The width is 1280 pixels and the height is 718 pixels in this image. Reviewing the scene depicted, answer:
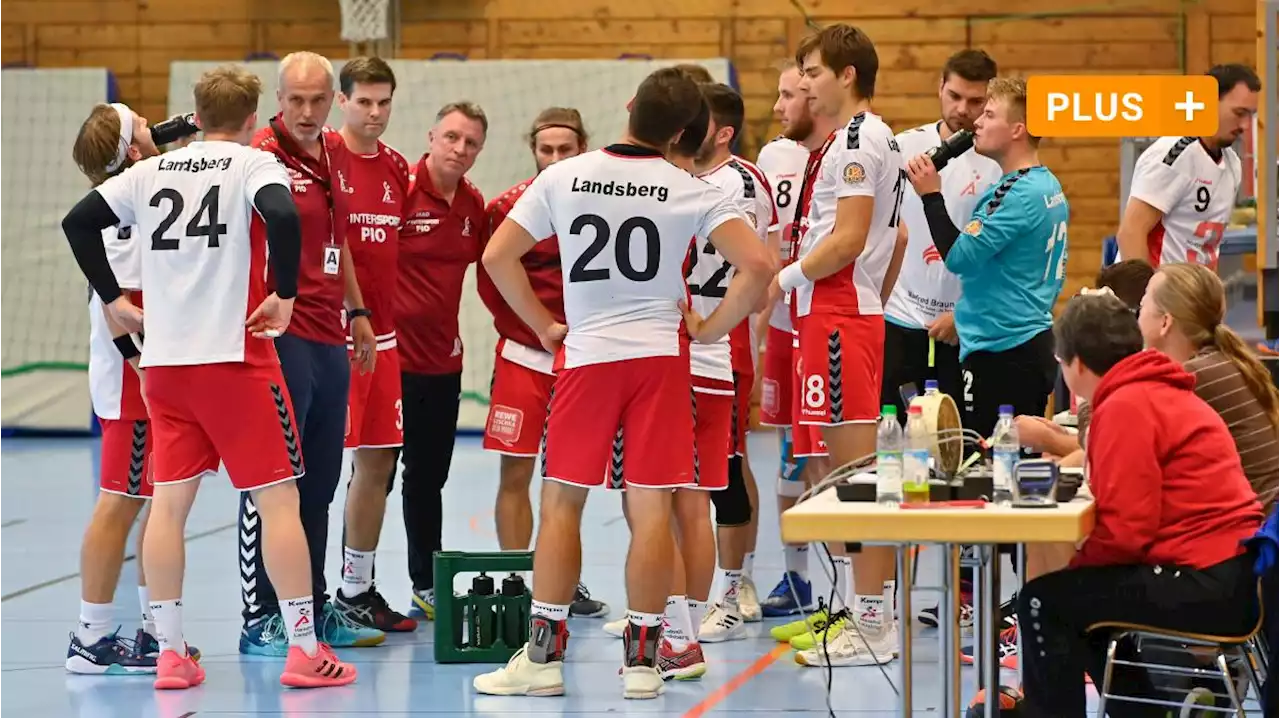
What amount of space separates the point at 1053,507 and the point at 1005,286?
248 cm

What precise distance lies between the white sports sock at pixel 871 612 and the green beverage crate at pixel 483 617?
1071 mm

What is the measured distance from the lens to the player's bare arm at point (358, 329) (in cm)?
550

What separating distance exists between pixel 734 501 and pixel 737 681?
95 cm

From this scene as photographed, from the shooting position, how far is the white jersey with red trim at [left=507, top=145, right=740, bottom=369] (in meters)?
4.54

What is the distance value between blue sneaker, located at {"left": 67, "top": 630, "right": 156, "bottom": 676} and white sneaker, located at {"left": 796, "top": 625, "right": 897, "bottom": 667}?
81.3 inches

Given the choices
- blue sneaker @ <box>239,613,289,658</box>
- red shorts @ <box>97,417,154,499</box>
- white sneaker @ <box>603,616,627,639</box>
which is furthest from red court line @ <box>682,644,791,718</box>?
red shorts @ <box>97,417,154,499</box>

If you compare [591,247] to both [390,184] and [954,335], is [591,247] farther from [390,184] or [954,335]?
[954,335]

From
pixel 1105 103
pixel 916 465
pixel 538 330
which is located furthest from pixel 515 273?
pixel 1105 103

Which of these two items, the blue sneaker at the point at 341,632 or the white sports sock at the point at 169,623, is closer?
the white sports sock at the point at 169,623

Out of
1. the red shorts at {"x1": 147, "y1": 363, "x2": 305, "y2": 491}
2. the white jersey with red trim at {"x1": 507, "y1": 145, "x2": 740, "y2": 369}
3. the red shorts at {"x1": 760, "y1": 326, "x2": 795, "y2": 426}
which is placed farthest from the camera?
the red shorts at {"x1": 760, "y1": 326, "x2": 795, "y2": 426}

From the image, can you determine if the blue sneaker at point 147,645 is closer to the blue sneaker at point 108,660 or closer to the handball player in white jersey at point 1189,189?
the blue sneaker at point 108,660

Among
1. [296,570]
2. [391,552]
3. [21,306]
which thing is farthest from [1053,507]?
[21,306]

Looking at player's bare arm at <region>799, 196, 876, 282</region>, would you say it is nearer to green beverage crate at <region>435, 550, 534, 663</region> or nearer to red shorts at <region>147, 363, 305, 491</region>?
green beverage crate at <region>435, 550, 534, 663</region>

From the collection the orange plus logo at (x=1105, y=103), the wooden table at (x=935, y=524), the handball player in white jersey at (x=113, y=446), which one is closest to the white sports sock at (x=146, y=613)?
the handball player in white jersey at (x=113, y=446)
